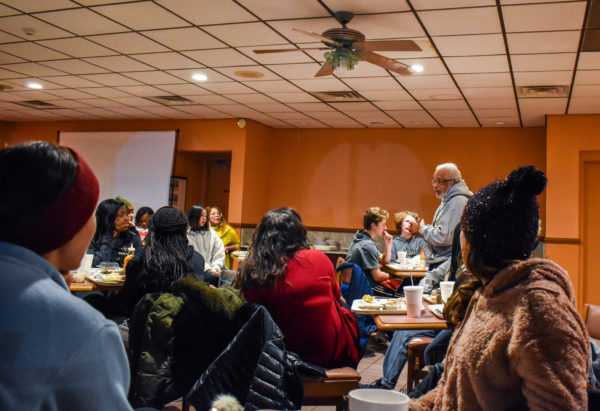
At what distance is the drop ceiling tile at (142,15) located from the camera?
424 cm

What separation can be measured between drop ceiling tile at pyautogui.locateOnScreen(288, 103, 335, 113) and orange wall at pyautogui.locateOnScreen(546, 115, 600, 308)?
3237 mm

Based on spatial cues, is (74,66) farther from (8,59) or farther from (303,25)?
(303,25)

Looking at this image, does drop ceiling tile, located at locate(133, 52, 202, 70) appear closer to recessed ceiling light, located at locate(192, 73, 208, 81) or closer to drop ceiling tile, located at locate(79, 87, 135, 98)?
recessed ceiling light, located at locate(192, 73, 208, 81)

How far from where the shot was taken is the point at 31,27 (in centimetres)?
490

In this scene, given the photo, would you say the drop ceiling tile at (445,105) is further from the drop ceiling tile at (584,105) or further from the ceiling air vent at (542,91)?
the drop ceiling tile at (584,105)

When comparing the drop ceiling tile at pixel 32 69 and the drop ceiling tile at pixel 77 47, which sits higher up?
the drop ceiling tile at pixel 32 69

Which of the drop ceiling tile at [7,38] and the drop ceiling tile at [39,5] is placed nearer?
the drop ceiling tile at [39,5]

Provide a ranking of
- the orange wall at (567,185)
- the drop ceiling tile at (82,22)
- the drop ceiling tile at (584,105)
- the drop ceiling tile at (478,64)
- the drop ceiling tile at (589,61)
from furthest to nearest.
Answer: the orange wall at (567,185) → the drop ceiling tile at (584,105) → the drop ceiling tile at (478,64) → the drop ceiling tile at (589,61) → the drop ceiling tile at (82,22)

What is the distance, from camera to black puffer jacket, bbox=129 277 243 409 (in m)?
2.13

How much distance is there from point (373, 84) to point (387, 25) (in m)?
1.94

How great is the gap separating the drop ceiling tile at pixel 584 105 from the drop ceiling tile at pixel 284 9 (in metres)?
4.08

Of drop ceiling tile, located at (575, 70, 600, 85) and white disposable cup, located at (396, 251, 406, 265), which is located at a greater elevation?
drop ceiling tile, located at (575, 70, 600, 85)

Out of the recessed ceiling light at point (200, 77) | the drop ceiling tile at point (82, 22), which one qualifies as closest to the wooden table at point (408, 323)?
the drop ceiling tile at point (82, 22)

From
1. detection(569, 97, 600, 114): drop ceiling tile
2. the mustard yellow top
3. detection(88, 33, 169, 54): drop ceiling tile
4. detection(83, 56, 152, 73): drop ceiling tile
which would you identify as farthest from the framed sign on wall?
detection(569, 97, 600, 114): drop ceiling tile
